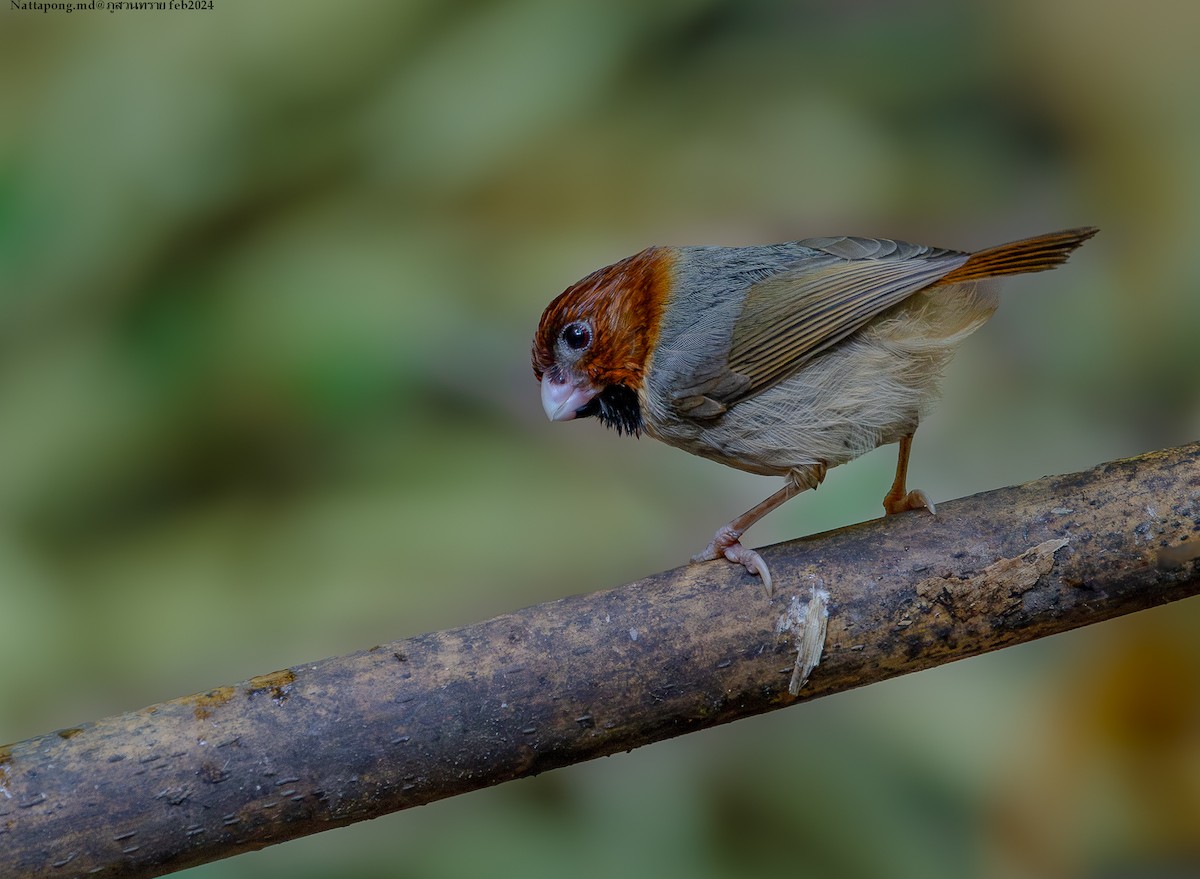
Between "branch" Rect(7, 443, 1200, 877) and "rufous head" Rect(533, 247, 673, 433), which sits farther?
"rufous head" Rect(533, 247, 673, 433)

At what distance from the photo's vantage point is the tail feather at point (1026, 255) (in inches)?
99.3

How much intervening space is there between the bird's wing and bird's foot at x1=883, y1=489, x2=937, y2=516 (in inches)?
17.9

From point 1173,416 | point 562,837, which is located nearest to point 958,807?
point 562,837

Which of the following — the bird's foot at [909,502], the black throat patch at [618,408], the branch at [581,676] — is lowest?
the branch at [581,676]

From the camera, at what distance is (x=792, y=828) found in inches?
147

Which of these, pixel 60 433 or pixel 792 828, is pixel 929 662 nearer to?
pixel 792 828

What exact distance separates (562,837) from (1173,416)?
2.72 m

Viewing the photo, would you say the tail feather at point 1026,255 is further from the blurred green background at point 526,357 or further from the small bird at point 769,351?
the blurred green background at point 526,357

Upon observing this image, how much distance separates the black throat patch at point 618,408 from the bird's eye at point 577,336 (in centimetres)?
14

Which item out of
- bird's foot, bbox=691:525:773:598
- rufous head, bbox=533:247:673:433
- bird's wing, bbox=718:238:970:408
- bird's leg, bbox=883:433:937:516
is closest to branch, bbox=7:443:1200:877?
bird's foot, bbox=691:525:773:598

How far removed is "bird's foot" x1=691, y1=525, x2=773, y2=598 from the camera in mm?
2504

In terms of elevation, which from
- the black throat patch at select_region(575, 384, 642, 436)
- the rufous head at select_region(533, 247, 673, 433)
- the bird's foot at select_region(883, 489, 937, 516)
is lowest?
the bird's foot at select_region(883, 489, 937, 516)

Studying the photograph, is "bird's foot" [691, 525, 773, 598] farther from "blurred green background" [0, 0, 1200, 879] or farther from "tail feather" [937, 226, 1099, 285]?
"blurred green background" [0, 0, 1200, 879]

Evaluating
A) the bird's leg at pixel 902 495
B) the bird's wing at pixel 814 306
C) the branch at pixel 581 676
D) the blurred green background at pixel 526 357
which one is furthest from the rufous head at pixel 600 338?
the blurred green background at pixel 526 357
